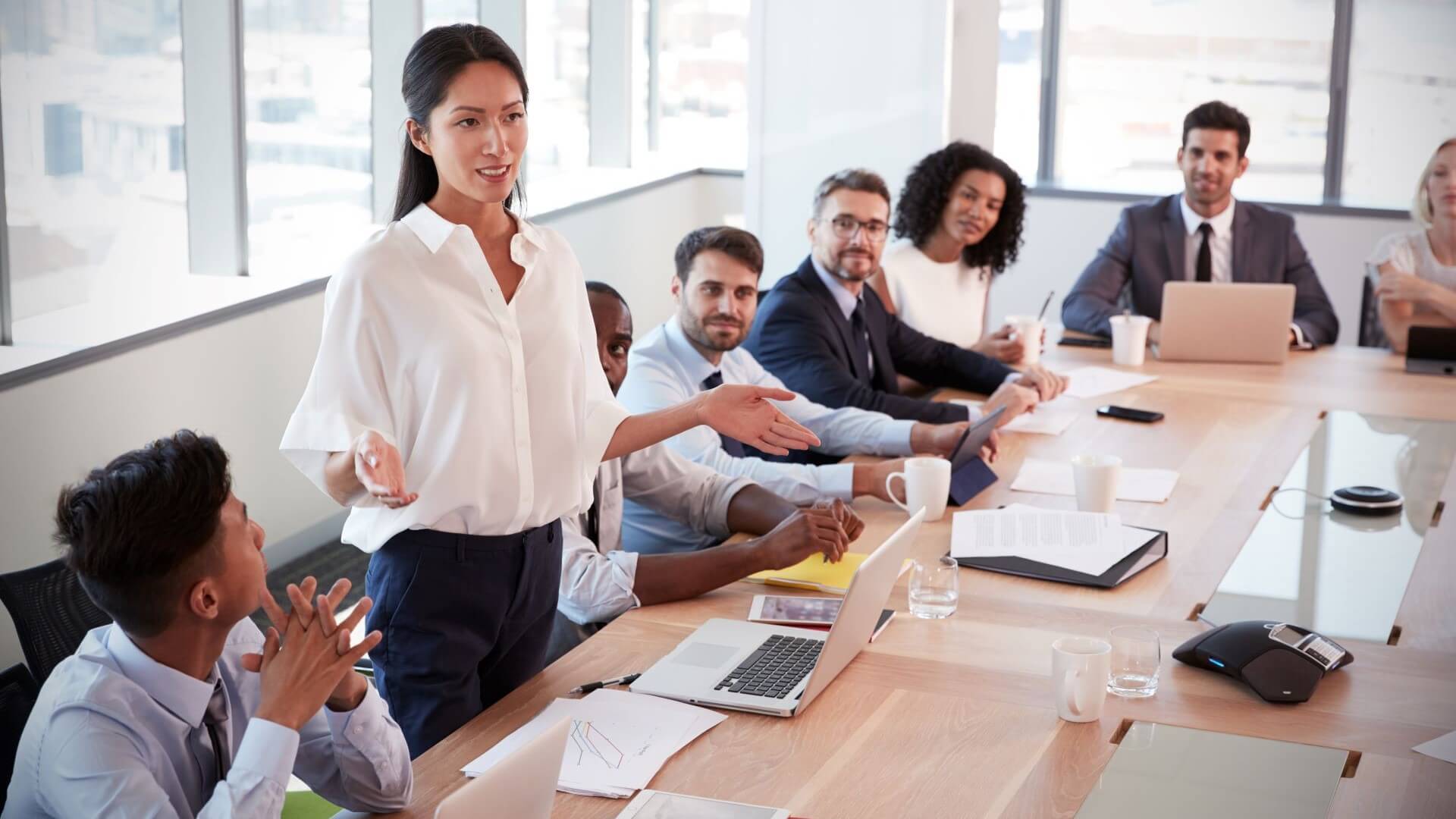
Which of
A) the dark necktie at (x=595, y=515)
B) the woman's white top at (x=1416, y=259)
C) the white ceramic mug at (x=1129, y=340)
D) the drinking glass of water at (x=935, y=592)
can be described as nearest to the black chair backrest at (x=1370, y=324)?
the woman's white top at (x=1416, y=259)

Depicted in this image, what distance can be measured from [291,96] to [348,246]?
66 centimetres

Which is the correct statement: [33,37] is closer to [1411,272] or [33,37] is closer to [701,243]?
[701,243]

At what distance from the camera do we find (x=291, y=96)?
208 inches

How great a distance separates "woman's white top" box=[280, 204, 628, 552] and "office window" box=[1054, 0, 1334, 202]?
613 cm

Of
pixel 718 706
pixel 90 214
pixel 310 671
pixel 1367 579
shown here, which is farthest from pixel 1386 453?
pixel 90 214

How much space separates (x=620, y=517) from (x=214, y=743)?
113 cm

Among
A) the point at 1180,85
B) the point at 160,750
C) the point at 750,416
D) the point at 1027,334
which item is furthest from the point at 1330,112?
the point at 160,750

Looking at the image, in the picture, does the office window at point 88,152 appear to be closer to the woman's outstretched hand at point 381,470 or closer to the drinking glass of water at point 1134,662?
A: the woman's outstretched hand at point 381,470

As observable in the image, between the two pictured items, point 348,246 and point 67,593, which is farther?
point 348,246

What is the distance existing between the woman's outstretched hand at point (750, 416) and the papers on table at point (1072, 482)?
0.92 m

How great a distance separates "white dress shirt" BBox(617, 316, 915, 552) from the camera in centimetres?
296

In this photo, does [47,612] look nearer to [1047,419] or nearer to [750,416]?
[750,416]

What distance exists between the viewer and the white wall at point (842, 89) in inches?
229

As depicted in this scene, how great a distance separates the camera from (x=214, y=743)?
1.67 metres
